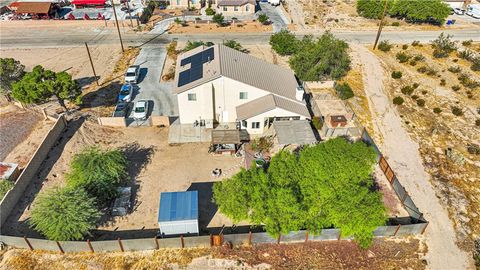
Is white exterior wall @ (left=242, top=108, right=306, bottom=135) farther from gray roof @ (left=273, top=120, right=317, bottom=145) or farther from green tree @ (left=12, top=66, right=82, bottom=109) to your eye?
green tree @ (left=12, top=66, right=82, bottom=109)

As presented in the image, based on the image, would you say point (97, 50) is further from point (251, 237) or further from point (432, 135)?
point (432, 135)

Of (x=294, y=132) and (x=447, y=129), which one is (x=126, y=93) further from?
(x=447, y=129)

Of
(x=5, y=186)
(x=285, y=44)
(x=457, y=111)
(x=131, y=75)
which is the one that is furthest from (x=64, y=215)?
(x=457, y=111)

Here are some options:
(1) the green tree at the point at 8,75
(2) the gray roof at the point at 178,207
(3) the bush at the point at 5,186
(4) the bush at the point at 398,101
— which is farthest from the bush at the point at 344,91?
(1) the green tree at the point at 8,75

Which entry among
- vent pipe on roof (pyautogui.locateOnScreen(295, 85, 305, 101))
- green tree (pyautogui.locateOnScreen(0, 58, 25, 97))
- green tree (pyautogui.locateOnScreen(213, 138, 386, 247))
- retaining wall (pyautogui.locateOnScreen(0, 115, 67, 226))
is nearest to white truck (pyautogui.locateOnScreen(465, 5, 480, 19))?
vent pipe on roof (pyautogui.locateOnScreen(295, 85, 305, 101))

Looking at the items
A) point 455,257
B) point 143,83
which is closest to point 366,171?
point 455,257

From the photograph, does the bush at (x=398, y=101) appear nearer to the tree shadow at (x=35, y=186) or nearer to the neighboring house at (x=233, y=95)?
the neighboring house at (x=233, y=95)
